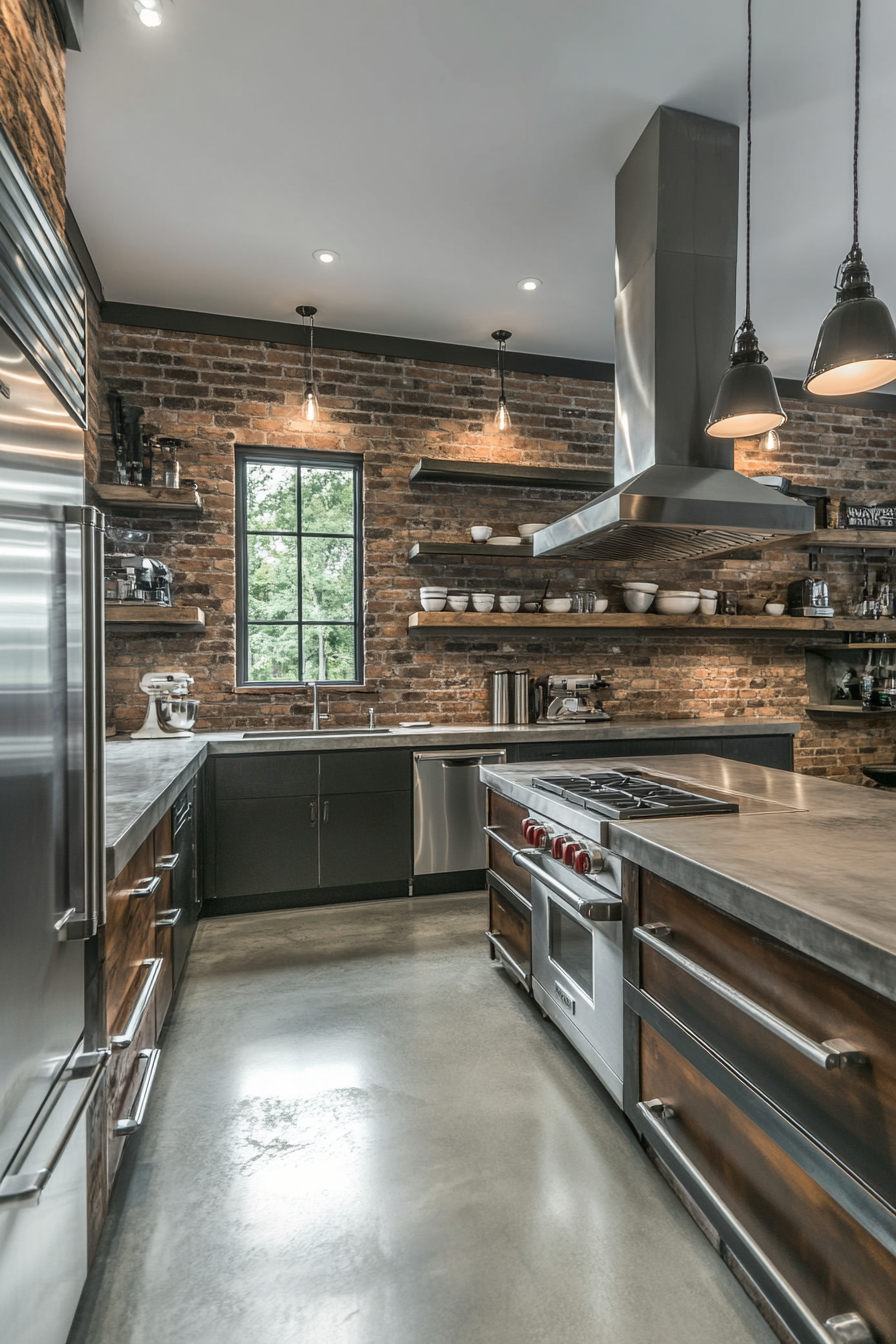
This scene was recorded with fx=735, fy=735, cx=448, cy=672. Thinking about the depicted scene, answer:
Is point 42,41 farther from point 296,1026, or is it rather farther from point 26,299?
point 296,1026

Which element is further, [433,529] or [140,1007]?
[433,529]

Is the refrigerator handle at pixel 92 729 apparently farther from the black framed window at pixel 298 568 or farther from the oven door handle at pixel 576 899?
the black framed window at pixel 298 568

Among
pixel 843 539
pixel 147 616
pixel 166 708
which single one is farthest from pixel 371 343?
pixel 843 539

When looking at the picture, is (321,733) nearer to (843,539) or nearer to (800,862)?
(800,862)

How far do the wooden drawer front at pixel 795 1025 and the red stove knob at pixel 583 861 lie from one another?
296 mm

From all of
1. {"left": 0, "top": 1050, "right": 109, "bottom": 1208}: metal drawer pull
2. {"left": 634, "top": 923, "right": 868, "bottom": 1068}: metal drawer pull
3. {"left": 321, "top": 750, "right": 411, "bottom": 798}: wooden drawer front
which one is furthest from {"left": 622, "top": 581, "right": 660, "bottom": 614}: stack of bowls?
{"left": 0, "top": 1050, "right": 109, "bottom": 1208}: metal drawer pull

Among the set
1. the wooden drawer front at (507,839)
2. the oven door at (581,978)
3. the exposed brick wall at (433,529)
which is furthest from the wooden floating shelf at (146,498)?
the oven door at (581,978)

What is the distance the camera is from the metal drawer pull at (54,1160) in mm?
979

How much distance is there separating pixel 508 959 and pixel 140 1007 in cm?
141

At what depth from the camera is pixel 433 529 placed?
4.74m

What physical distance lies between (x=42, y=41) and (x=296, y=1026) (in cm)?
308

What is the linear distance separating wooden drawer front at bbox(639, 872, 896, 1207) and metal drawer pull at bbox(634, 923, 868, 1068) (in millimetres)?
14

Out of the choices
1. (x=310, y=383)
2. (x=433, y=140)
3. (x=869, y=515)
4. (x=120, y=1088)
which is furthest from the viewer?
(x=869, y=515)

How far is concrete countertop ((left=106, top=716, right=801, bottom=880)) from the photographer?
1988mm
